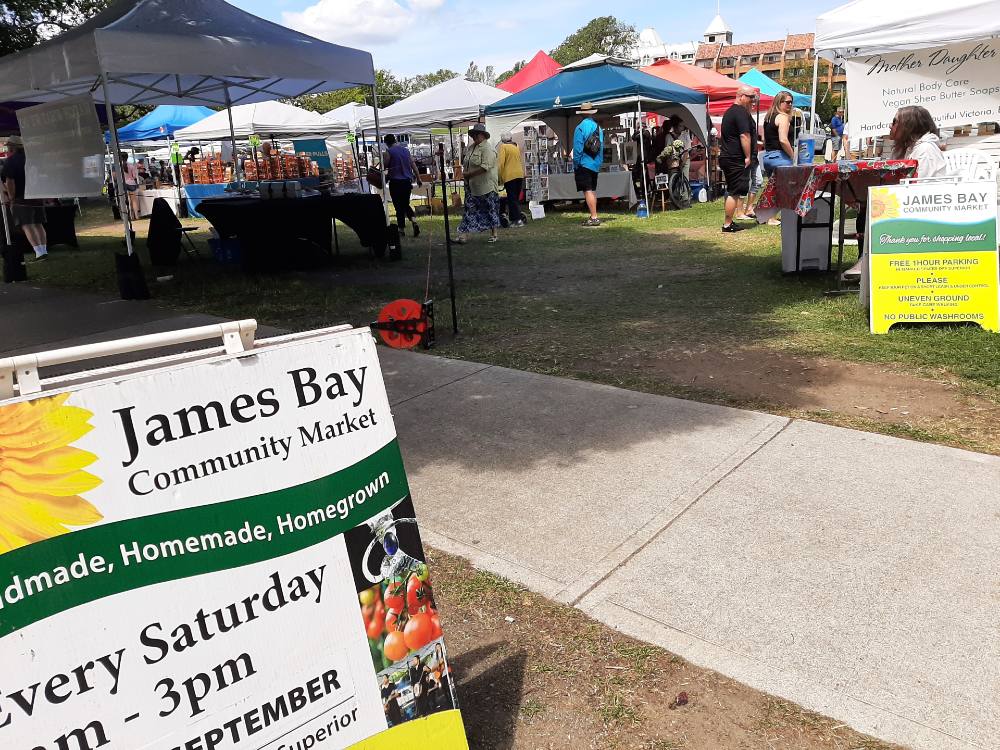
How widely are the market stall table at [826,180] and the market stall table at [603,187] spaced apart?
31.6ft

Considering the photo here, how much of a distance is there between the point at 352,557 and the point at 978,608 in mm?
2128

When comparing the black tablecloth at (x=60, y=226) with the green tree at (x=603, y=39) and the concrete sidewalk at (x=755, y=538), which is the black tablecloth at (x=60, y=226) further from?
the green tree at (x=603, y=39)

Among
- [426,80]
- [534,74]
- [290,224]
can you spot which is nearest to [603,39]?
[426,80]

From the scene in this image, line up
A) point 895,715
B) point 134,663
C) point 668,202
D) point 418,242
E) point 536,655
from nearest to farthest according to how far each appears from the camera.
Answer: point 134,663
point 895,715
point 536,655
point 418,242
point 668,202

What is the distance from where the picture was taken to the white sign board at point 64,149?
9.79 metres

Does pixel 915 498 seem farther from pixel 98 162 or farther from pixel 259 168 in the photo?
pixel 259 168

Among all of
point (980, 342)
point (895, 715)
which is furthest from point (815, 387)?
point (895, 715)

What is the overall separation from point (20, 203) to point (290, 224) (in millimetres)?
6554

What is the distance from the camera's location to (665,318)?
6953 mm

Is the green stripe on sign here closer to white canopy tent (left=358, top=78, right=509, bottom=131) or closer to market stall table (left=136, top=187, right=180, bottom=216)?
white canopy tent (left=358, top=78, right=509, bottom=131)

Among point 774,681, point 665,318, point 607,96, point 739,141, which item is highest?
point 607,96

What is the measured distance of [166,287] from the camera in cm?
998

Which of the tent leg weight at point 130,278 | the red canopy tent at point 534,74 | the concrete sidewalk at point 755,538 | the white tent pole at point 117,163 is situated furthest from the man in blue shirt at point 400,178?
the concrete sidewalk at point 755,538

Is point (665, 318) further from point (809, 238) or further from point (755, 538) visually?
point (755, 538)
